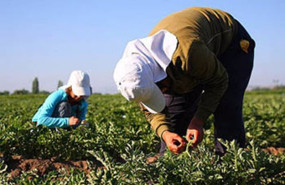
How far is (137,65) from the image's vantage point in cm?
253

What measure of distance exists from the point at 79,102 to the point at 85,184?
9.84 ft

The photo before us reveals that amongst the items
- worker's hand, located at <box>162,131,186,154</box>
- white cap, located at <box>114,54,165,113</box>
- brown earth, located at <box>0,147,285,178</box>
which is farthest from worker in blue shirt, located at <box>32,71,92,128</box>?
white cap, located at <box>114,54,165,113</box>

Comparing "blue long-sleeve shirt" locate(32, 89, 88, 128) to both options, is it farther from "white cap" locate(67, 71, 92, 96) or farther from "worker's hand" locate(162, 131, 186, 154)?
"worker's hand" locate(162, 131, 186, 154)

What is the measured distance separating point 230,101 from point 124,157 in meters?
1.28

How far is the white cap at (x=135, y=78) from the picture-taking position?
2494 mm

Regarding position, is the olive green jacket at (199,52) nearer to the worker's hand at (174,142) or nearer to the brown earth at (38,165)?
the worker's hand at (174,142)

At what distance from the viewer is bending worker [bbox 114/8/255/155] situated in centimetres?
261

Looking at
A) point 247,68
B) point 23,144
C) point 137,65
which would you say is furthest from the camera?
point 23,144

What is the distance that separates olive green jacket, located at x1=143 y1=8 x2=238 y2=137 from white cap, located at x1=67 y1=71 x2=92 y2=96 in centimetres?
170

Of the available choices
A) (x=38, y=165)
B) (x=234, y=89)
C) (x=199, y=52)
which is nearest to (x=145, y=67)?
(x=199, y=52)

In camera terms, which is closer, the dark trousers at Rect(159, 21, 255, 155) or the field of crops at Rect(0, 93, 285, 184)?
the field of crops at Rect(0, 93, 285, 184)

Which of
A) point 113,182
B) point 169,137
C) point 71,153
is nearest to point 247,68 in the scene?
point 169,137

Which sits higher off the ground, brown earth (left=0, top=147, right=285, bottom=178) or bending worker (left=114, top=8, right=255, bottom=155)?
bending worker (left=114, top=8, right=255, bottom=155)

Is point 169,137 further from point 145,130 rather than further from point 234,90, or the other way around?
point 145,130
